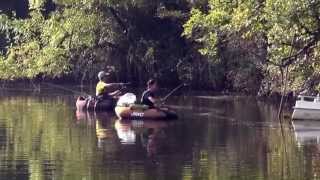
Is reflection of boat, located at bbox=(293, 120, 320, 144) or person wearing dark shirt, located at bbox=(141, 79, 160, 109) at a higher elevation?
person wearing dark shirt, located at bbox=(141, 79, 160, 109)

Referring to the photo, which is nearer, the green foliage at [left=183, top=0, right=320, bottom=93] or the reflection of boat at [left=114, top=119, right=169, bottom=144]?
the reflection of boat at [left=114, top=119, right=169, bottom=144]

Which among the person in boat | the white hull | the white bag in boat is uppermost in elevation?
the person in boat

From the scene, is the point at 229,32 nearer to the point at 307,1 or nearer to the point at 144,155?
the point at 307,1

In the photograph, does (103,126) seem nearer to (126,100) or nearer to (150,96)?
(150,96)

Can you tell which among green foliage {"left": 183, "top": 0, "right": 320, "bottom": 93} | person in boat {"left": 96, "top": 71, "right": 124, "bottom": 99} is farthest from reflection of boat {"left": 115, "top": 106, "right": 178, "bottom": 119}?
green foliage {"left": 183, "top": 0, "right": 320, "bottom": 93}

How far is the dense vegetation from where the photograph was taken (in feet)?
126

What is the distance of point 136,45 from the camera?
148ft

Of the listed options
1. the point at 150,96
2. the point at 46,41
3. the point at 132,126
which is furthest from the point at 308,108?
the point at 46,41

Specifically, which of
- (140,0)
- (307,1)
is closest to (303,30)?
(307,1)

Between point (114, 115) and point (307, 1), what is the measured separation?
8.27 m

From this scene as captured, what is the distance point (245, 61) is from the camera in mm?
39688

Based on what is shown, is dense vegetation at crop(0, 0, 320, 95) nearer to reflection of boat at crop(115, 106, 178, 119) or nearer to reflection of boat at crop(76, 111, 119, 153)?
reflection of boat at crop(76, 111, 119, 153)

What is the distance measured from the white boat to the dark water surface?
820 mm

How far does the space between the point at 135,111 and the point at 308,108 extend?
5.46 meters
